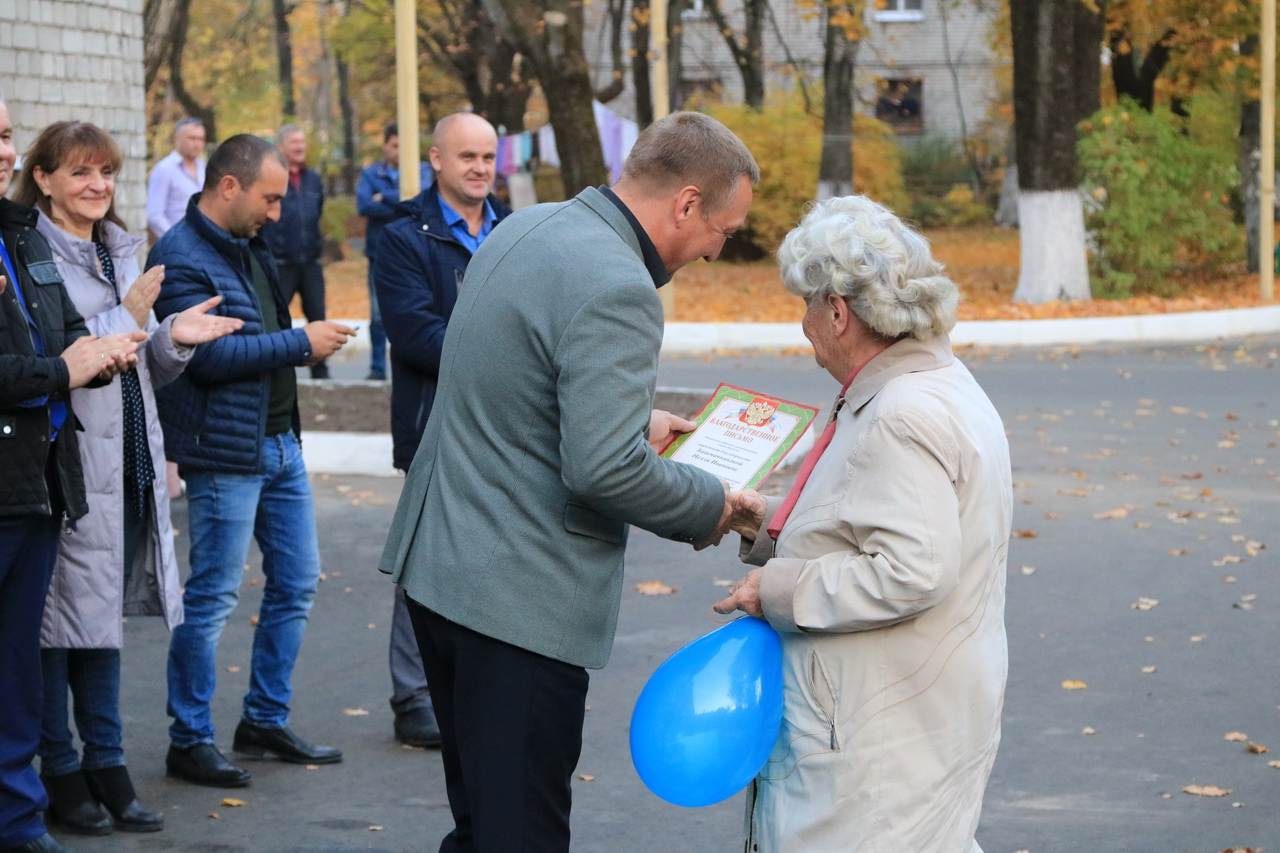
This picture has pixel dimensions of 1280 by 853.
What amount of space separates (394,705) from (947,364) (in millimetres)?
3424

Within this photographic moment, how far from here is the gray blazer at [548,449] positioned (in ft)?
11.1

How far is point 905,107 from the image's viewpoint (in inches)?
2083

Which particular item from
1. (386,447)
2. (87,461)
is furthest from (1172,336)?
(87,461)

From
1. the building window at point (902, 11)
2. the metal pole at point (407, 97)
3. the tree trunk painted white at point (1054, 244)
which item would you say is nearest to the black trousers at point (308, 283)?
the metal pole at point (407, 97)

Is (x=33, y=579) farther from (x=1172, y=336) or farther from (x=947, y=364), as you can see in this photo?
(x=1172, y=336)

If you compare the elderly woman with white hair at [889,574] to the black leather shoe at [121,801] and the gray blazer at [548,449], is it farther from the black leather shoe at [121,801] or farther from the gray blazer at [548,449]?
the black leather shoe at [121,801]

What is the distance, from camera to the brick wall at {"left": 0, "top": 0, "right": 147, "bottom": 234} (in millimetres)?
11438

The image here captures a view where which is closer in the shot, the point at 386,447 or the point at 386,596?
the point at 386,596

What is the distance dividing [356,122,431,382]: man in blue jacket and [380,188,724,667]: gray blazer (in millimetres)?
11730

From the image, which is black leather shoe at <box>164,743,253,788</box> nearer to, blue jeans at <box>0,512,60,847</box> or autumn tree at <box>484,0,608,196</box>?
blue jeans at <box>0,512,60,847</box>

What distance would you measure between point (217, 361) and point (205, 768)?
1364 millimetres

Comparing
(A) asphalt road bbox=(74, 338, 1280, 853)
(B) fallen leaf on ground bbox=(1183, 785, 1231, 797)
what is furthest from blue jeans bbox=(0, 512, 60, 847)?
(B) fallen leaf on ground bbox=(1183, 785, 1231, 797)

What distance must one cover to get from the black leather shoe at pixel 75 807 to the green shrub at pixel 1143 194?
2004cm

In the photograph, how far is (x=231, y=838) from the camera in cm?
534
